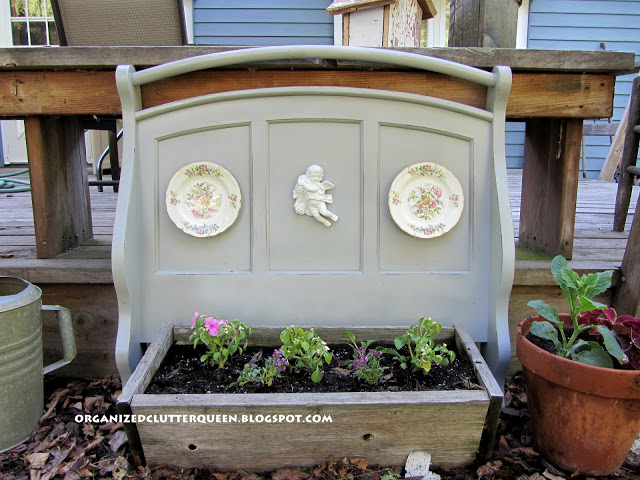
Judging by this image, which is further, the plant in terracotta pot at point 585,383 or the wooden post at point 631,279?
the wooden post at point 631,279

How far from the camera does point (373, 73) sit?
1.62m

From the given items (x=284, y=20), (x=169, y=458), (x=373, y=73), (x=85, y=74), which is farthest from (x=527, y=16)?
(x=169, y=458)

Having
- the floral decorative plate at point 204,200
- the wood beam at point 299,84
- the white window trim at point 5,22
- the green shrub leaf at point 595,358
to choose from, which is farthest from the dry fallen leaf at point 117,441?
the white window trim at point 5,22

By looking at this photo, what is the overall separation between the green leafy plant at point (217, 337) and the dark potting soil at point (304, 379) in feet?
0.12

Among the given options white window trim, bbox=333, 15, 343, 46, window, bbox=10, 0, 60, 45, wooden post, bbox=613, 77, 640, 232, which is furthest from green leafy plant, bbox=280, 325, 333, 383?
window, bbox=10, 0, 60, 45

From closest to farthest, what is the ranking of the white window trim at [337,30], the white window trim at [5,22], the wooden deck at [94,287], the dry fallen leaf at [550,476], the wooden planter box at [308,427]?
the wooden planter box at [308,427] → the dry fallen leaf at [550,476] → the wooden deck at [94,287] → the white window trim at [337,30] → the white window trim at [5,22]

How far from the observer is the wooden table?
161 centimetres

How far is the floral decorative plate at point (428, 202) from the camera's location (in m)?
1.57

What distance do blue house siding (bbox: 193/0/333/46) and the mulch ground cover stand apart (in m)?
4.17

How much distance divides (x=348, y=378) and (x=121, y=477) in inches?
25.1

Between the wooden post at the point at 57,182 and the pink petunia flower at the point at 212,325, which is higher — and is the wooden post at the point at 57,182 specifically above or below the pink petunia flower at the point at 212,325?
above

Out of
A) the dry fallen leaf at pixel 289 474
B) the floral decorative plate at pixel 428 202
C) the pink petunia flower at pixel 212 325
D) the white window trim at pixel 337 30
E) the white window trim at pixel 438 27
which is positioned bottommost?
the dry fallen leaf at pixel 289 474

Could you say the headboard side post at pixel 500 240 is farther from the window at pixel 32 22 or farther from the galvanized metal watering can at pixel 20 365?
the window at pixel 32 22

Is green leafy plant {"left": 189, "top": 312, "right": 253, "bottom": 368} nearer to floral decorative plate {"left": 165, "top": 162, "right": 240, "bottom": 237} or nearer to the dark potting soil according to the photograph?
the dark potting soil
